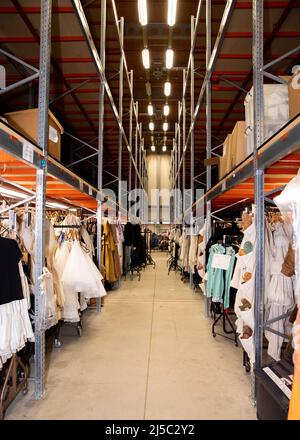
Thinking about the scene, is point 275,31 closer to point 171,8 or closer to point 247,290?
point 171,8

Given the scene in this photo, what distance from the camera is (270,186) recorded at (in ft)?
11.0

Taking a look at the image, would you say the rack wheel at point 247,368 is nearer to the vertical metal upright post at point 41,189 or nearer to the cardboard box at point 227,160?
the vertical metal upright post at point 41,189

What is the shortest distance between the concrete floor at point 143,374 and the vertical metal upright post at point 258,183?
55 cm

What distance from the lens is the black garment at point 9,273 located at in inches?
78.6

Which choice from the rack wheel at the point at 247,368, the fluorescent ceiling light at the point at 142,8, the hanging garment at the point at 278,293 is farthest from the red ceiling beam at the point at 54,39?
the rack wheel at the point at 247,368

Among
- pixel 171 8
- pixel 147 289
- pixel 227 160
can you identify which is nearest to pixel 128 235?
pixel 147 289

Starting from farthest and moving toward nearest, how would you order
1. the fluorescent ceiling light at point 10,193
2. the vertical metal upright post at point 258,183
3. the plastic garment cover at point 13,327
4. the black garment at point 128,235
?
the black garment at point 128,235 < the fluorescent ceiling light at point 10,193 < the vertical metal upright post at point 258,183 < the plastic garment cover at point 13,327

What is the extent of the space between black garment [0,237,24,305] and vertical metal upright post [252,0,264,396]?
1.76 metres

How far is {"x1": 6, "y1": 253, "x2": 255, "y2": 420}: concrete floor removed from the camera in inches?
88.2

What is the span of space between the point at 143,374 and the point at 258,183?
2.01 meters

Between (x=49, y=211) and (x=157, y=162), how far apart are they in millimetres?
17078

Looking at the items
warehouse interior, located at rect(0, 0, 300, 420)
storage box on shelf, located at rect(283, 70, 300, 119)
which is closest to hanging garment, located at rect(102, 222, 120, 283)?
warehouse interior, located at rect(0, 0, 300, 420)

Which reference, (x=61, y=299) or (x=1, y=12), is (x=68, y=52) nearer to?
(x=1, y=12)

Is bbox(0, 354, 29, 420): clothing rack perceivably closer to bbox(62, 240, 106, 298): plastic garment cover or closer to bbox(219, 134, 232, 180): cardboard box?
bbox(62, 240, 106, 298): plastic garment cover
